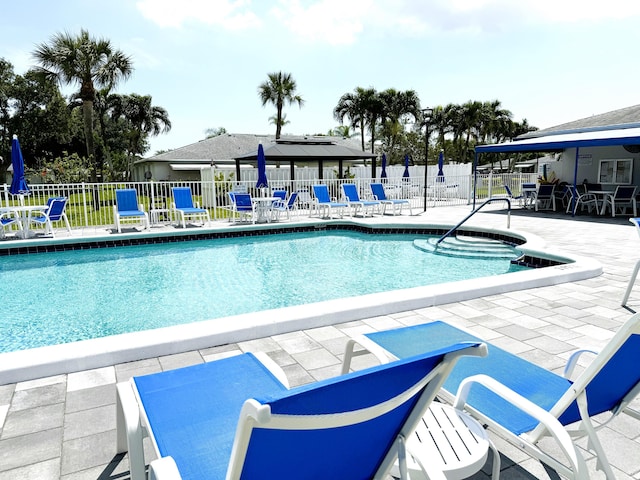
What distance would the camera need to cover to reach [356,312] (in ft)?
13.8

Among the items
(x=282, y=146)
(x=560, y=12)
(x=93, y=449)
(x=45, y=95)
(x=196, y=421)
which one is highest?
(x=45, y=95)

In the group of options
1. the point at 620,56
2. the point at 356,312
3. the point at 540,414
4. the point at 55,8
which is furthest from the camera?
the point at 620,56

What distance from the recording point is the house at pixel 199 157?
98.2ft

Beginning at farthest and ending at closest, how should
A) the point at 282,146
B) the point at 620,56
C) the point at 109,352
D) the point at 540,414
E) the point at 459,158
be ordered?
the point at 459,158
the point at 282,146
the point at 620,56
the point at 109,352
the point at 540,414

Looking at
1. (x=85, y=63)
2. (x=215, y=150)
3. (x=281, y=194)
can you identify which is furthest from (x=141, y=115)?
(x=281, y=194)

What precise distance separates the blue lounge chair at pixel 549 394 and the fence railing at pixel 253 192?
429 inches

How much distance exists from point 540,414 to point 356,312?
2711 millimetres

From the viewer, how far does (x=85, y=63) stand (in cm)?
2056

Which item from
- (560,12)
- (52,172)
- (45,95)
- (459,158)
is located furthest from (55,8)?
(459,158)

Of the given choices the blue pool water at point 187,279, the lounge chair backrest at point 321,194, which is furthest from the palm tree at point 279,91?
the blue pool water at point 187,279

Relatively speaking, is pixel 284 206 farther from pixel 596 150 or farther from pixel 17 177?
pixel 596 150

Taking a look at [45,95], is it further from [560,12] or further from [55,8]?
[560,12]

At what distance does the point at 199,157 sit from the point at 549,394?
3026cm

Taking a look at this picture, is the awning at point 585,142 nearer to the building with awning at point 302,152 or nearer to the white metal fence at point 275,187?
the white metal fence at point 275,187
